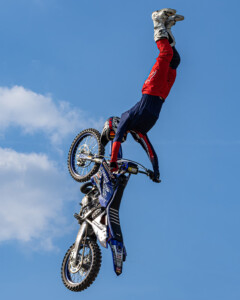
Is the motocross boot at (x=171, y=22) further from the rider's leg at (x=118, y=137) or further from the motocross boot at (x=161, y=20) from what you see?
the rider's leg at (x=118, y=137)

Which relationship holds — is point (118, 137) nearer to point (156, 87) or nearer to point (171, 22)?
point (156, 87)

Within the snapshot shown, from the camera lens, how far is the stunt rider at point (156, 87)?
19.7 metres

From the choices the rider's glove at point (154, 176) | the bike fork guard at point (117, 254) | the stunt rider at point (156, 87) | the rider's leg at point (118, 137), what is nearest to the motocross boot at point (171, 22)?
the stunt rider at point (156, 87)

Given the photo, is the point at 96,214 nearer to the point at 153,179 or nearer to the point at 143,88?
the point at 153,179

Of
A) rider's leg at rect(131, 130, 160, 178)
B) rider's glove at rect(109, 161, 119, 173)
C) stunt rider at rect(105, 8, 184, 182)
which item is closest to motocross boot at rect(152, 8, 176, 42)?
stunt rider at rect(105, 8, 184, 182)

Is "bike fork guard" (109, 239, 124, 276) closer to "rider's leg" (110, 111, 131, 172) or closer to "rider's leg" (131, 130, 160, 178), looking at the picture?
"rider's leg" (110, 111, 131, 172)

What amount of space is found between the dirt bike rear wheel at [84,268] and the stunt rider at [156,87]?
7.68ft

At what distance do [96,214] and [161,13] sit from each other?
19.4 feet

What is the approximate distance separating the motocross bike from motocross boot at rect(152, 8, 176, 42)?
361 cm

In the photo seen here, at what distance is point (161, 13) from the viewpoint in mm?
19984

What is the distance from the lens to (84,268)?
2011cm

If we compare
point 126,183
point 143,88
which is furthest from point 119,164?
point 143,88

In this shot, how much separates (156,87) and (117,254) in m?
4.64

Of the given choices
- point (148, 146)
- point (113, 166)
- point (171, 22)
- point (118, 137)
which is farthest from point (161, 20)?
point (113, 166)
